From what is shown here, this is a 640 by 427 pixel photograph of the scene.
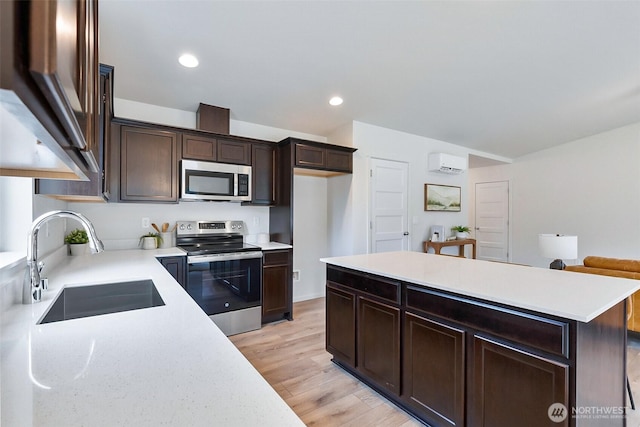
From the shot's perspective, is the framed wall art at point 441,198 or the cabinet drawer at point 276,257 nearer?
the cabinet drawer at point 276,257

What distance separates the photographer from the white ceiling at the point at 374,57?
2.31 m

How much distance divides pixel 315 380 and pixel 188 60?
116 inches

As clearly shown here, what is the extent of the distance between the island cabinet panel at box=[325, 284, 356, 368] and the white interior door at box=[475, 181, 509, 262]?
18.6 ft

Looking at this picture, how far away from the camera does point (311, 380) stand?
237 cm

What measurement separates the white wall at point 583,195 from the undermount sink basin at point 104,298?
705cm

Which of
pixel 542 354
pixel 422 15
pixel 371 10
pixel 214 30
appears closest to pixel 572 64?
pixel 422 15

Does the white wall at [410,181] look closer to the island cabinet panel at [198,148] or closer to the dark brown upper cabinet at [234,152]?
the dark brown upper cabinet at [234,152]

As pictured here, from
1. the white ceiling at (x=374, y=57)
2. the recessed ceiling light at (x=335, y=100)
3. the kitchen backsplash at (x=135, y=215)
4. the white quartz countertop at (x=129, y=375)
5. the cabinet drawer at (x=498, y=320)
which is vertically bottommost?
the cabinet drawer at (x=498, y=320)

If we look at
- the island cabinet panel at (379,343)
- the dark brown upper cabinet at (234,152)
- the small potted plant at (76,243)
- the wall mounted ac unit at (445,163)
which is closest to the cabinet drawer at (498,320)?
the island cabinet panel at (379,343)

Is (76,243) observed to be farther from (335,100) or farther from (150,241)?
(335,100)

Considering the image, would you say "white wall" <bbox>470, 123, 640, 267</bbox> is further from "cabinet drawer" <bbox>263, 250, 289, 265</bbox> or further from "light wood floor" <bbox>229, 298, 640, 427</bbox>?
"cabinet drawer" <bbox>263, 250, 289, 265</bbox>

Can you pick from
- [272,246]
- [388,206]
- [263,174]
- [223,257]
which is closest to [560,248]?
[388,206]

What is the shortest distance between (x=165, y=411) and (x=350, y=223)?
3652 millimetres

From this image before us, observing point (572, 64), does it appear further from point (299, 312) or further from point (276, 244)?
point (299, 312)
